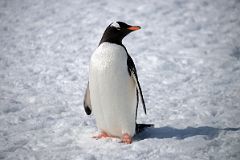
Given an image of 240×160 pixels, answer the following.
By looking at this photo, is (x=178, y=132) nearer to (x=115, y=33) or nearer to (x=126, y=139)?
(x=126, y=139)

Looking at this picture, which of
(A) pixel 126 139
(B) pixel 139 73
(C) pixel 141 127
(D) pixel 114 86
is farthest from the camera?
(B) pixel 139 73

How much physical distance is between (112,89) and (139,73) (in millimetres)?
2865

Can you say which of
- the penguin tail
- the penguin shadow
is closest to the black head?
the penguin tail

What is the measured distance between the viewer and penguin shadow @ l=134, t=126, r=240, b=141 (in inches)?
183

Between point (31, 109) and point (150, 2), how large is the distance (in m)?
5.79

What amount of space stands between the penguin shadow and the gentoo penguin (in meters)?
0.24

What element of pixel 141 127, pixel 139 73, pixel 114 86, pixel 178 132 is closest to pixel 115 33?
pixel 114 86

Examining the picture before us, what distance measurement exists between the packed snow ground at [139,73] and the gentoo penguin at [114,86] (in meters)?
0.23

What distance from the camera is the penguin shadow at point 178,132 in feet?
15.3

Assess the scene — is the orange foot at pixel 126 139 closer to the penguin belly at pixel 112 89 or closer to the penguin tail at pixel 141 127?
the penguin belly at pixel 112 89

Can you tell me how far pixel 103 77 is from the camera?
14.3 ft

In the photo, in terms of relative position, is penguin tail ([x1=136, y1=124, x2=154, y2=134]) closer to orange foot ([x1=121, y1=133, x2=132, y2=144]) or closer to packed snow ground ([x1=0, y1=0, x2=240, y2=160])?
packed snow ground ([x1=0, y1=0, x2=240, y2=160])

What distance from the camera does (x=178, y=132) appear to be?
189 inches

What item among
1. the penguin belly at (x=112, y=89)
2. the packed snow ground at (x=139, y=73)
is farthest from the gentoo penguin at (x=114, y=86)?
the packed snow ground at (x=139, y=73)
